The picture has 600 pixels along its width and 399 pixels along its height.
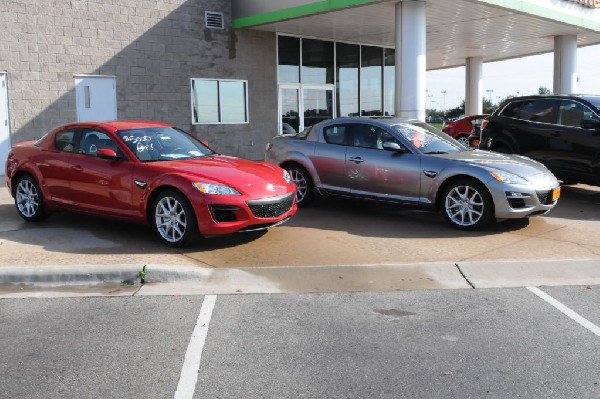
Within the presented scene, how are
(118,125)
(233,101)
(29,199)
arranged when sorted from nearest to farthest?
1. (118,125)
2. (29,199)
3. (233,101)

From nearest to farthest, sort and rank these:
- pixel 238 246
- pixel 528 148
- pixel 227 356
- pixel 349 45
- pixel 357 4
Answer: pixel 227 356, pixel 238 246, pixel 528 148, pixel 357 4, pixel 349 45

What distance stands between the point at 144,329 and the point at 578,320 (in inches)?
141

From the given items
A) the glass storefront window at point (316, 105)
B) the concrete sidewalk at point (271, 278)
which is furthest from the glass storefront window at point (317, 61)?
the concrete sidewalk at point (271, 278)

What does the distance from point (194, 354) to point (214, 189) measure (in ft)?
9.43

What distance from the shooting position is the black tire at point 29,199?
8344 mm

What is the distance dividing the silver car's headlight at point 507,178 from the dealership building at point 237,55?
6516 mm

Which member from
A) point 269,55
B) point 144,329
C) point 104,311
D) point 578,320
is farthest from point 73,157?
point 269,55

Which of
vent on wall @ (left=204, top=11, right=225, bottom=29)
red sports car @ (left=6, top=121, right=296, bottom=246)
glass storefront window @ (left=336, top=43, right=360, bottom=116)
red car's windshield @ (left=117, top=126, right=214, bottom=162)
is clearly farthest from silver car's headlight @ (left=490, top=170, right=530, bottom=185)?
glass storefront window @ (left=336, top=43, right=360, bottom=116)

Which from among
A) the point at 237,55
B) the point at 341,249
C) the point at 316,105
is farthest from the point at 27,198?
the point at 316,105

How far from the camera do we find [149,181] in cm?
702

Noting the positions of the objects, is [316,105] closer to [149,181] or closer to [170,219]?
[149,181]

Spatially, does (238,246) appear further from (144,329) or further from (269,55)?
(269,55)

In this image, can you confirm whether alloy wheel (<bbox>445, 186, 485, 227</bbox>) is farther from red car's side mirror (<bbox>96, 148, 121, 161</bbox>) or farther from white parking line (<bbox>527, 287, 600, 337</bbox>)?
red car's side mirror (<bbox>96, 148, 121, 161</bbox>)

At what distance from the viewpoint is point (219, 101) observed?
56.6 feet
